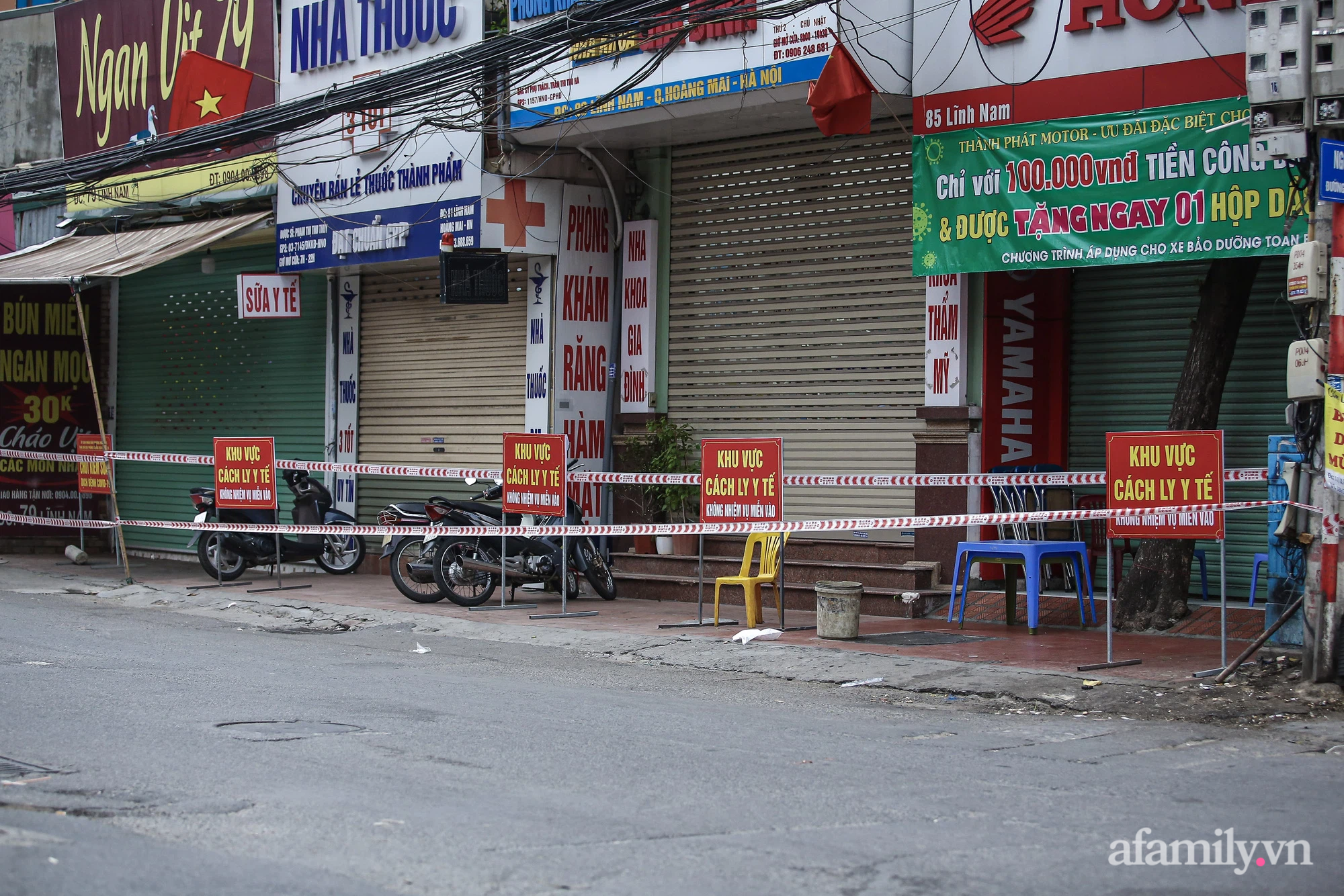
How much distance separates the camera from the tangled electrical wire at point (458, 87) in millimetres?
13625

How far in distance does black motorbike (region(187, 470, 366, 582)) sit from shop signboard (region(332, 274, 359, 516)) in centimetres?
96

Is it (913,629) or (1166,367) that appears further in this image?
(1166,367)

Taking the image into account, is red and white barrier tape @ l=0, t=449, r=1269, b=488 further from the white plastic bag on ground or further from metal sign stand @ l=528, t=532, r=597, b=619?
the white plastic bag on ground

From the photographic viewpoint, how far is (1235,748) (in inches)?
305

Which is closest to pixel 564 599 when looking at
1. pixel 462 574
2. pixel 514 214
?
pixel 462 574

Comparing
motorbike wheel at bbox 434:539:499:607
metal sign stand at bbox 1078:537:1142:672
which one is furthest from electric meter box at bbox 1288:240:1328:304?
motorbike wheel at bbox 434:539:499:607

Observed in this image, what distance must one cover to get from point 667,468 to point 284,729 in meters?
8.49

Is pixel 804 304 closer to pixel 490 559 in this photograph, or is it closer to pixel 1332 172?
pixel 490 559

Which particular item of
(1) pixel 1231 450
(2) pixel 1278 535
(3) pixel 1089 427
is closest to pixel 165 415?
(3) pixel 1089 427

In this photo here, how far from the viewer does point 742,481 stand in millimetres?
12586

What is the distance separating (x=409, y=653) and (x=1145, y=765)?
20.6 ft

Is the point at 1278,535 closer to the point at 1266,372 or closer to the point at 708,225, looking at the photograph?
the point at 1266,372

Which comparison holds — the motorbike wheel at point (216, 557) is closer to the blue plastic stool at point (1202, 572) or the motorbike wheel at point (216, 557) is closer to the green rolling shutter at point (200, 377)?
the green rolling shutter at point (200, 377)

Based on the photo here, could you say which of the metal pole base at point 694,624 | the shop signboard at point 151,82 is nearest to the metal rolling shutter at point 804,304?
the metal pole base at point 694,624
